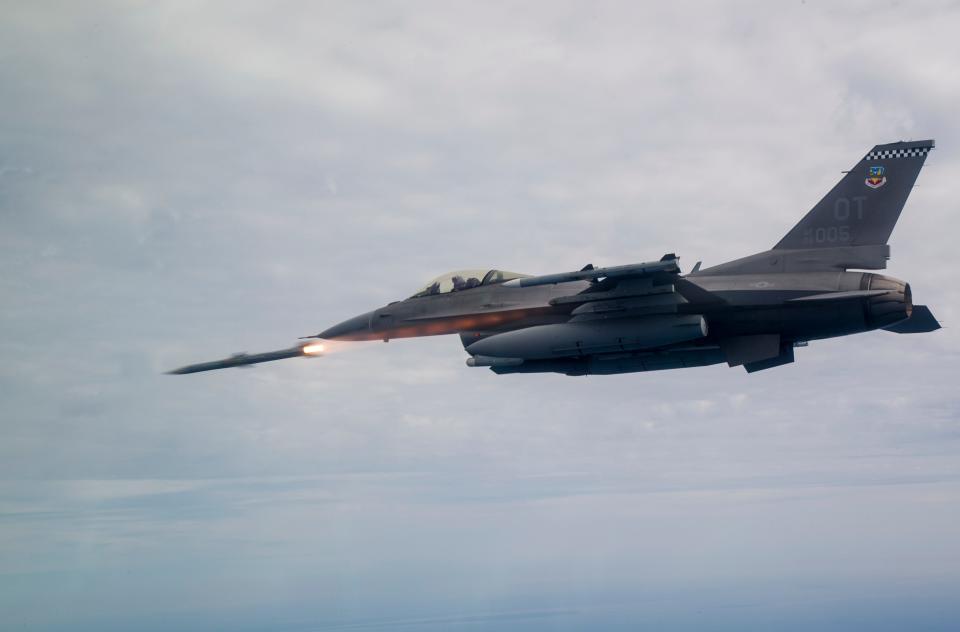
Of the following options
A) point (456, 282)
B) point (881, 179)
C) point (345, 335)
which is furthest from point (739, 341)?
point (345, 335)

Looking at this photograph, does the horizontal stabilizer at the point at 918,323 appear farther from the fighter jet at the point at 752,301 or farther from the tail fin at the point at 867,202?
the tail fin at the point at 867,202

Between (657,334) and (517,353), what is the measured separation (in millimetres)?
4082

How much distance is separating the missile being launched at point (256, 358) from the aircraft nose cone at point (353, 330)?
583 millimetres

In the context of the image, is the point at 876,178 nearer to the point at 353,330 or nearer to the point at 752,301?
the point at 752,301

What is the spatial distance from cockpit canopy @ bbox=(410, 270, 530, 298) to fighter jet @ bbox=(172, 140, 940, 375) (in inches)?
88.1

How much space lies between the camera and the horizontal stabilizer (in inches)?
1088

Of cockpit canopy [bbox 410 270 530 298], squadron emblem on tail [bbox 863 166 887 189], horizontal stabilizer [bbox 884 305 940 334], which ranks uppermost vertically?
squadron emblem on tail [bbox 863 166 887 189]

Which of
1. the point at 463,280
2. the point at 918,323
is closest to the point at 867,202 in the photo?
the point at 918,323

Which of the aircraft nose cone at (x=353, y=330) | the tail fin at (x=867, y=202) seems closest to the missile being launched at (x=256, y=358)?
the aircraft nose cone at (x=353, y=330)

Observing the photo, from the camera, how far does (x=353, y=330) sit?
1268 inches

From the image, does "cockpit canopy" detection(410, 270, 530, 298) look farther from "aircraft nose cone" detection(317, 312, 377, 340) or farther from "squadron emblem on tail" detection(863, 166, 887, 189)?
"squadron emblem on tail" detection(863, 166, 887, 189)

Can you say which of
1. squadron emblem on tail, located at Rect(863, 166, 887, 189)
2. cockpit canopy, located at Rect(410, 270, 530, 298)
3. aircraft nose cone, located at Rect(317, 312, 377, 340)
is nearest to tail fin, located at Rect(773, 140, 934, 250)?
squadron emblem on tail, located at Rect(863, 166, 887, 189)

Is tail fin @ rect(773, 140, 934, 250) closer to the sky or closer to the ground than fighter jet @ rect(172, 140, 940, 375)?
closer to the sky

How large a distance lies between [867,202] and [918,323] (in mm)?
3864
